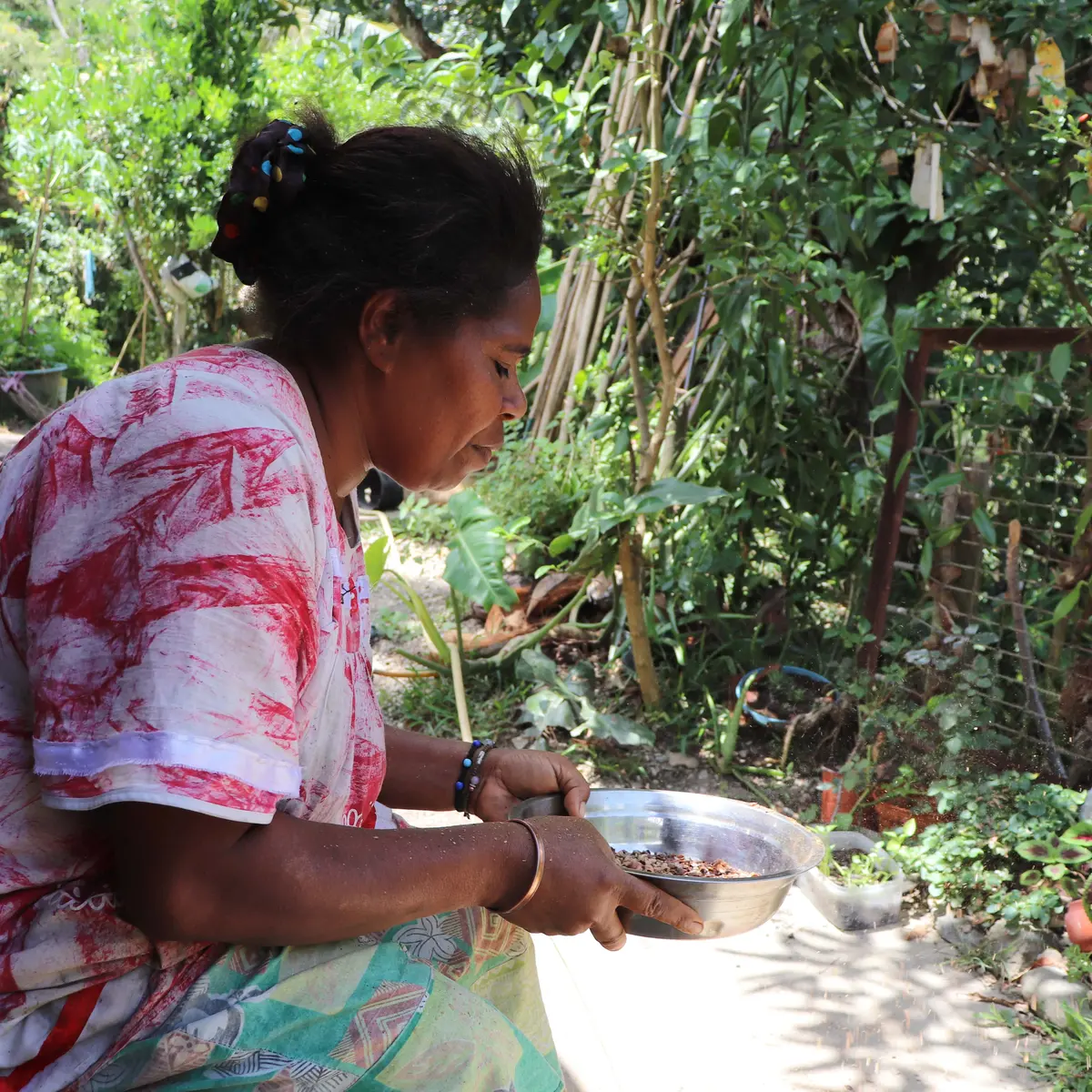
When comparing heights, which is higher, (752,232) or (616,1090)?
(752,232)

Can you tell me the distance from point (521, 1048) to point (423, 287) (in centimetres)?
83

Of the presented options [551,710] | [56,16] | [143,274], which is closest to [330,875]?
[551,710]

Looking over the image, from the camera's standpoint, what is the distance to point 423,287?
1.25 m

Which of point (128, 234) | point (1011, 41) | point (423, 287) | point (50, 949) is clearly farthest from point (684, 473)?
point (128, 234)

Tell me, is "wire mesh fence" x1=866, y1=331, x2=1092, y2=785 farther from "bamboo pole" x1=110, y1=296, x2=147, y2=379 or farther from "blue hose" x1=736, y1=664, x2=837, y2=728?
"bamboo pole" x1=110, y1=296, x2=147, y2=379

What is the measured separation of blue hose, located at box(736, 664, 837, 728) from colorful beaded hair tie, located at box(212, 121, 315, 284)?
2.35 m

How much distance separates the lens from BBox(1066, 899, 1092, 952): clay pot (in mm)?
2336

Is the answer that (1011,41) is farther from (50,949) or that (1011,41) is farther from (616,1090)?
(50,949)

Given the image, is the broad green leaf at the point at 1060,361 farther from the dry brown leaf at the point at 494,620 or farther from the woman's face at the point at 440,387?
the dry brown leaf at the point at 494,620

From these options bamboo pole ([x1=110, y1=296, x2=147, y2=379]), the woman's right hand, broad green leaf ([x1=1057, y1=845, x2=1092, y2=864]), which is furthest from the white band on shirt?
bamboo pole ([x1=110, y1=296, x2=147, y2=379])

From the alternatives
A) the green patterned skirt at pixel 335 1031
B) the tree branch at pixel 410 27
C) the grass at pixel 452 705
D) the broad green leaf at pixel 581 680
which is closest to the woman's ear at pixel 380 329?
the green patterned skirt at pixel 335 1031

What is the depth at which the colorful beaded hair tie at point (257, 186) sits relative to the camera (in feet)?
4.11

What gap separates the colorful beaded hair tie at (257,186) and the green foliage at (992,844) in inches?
84.1

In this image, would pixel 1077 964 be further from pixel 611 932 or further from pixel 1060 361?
pixel 611 932
